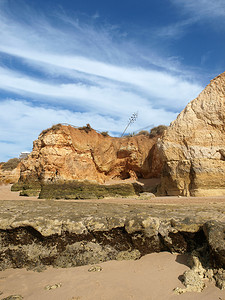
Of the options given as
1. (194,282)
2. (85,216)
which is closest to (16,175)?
(85,216)

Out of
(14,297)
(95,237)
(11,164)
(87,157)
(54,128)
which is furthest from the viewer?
(11,164)

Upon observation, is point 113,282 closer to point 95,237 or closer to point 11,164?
point 95,237

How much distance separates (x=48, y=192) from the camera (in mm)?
12859

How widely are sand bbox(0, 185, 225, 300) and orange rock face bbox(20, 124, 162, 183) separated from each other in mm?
15972

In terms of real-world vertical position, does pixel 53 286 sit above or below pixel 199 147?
below

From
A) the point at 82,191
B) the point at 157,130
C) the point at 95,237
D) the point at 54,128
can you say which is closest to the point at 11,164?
the point at 54,128

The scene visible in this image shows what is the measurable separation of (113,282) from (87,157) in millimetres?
18685

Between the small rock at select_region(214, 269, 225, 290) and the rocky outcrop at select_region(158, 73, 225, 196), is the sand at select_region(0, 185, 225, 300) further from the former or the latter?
the rocky outcrop at select_region(158, 73, 225, 196)

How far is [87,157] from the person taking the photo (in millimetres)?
21453

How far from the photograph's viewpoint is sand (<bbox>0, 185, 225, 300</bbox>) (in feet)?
8.73

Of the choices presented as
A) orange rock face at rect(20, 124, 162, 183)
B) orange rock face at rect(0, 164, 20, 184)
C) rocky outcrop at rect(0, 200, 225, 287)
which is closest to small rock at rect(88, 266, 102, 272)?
rocky outcrop at rect(0, 200, 225, 287)

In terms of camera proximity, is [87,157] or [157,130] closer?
[87,157]

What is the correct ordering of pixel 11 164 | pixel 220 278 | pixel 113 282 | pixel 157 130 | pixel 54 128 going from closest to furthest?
pixel 220 278 < pixel 113 282 < pixel 54 128 < pixel 157 130 < pixel 11 164

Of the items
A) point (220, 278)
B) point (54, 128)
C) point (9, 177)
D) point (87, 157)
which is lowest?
point (220, 278)
